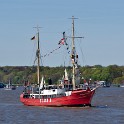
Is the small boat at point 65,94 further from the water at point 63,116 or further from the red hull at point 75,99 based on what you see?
the water at point 63,116

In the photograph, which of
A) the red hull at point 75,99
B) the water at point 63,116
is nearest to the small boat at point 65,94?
the red hull at point 75,99

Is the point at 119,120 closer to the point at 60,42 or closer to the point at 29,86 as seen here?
the point at 60,42

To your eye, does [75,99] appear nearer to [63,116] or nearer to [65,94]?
[65,94]

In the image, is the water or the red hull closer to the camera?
the water

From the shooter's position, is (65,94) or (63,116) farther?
(65,94)

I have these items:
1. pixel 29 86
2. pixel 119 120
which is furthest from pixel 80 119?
pixel 29 86

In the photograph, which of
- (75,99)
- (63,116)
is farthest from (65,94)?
(63,116)

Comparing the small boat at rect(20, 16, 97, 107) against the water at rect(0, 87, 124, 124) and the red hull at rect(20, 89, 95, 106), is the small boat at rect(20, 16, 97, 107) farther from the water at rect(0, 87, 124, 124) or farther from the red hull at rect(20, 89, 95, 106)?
the water at rect(0, 87, 124, 124)

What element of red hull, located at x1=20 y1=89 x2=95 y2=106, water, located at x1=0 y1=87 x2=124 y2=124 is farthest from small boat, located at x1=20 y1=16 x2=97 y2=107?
water, located at x1=0 y1=87 x2=124 y2=124

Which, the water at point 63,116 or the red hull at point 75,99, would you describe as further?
the red hull at point 75,99

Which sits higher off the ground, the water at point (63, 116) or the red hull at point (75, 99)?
the red hull at point (75, 99)

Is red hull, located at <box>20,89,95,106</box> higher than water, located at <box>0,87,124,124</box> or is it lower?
higher

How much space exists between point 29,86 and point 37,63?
9.14 metres

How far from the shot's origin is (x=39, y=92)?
12962 centimetres
